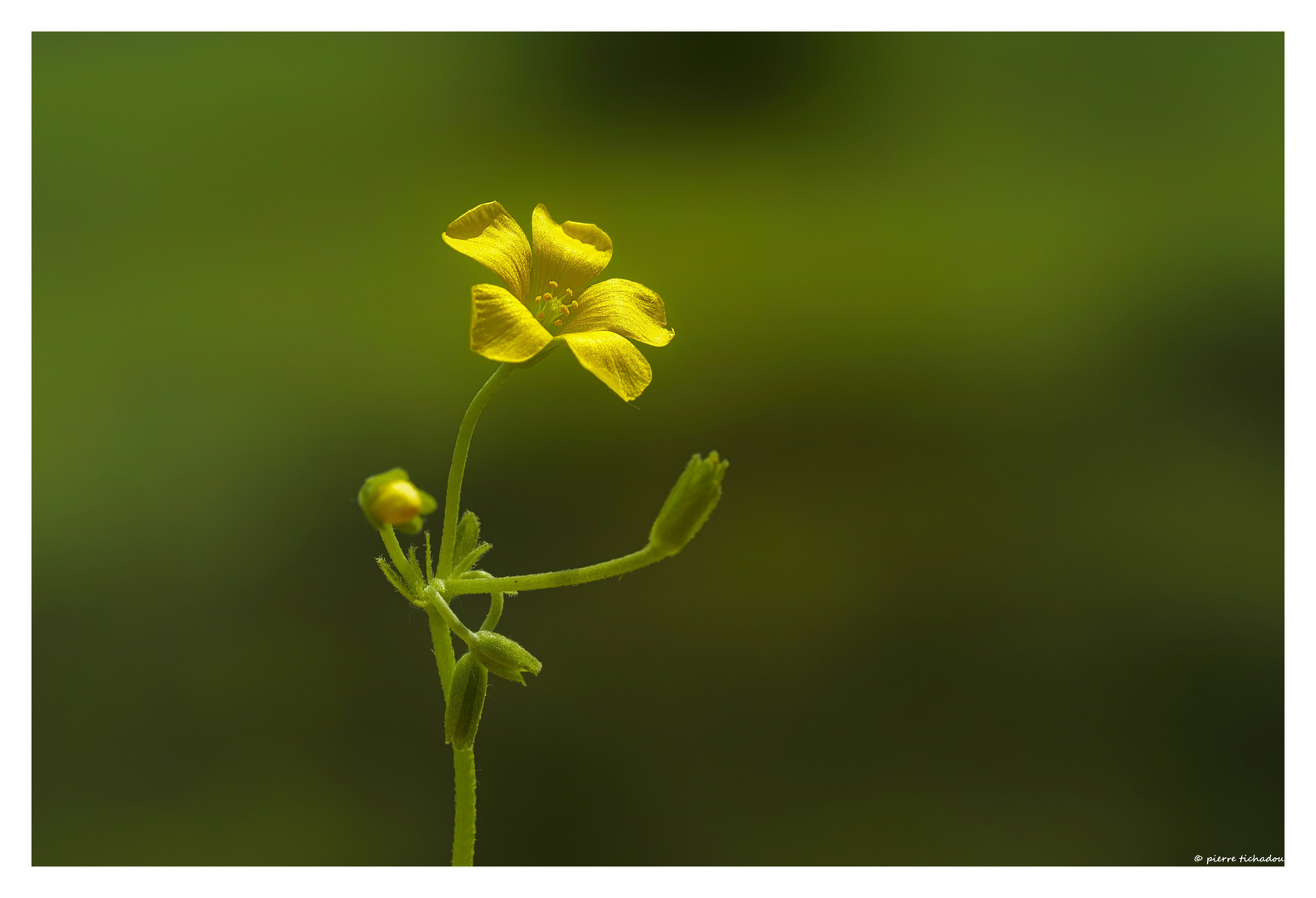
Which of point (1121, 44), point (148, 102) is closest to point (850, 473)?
point (1121, 44)

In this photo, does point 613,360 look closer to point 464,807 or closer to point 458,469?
point 458,469

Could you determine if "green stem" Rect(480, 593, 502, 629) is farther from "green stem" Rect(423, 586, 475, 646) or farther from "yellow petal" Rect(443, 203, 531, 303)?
"yellow petal" Rect(443, 203, 531, 303)

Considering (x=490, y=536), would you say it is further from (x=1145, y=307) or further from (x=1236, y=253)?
(x=1236, y=253)

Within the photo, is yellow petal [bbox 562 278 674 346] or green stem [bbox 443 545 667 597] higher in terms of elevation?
yellow petal [bbox 562 278 674 346]

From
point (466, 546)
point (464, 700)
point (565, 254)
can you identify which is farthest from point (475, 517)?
point (565, 254)

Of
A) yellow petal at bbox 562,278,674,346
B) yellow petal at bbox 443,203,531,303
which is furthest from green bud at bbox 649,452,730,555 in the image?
yellow petal at bbox 443,203,531,303

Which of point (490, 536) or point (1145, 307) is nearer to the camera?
point (490, 536)

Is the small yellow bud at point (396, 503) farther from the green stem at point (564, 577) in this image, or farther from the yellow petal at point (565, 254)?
the yellow petal at point (565, 254)
